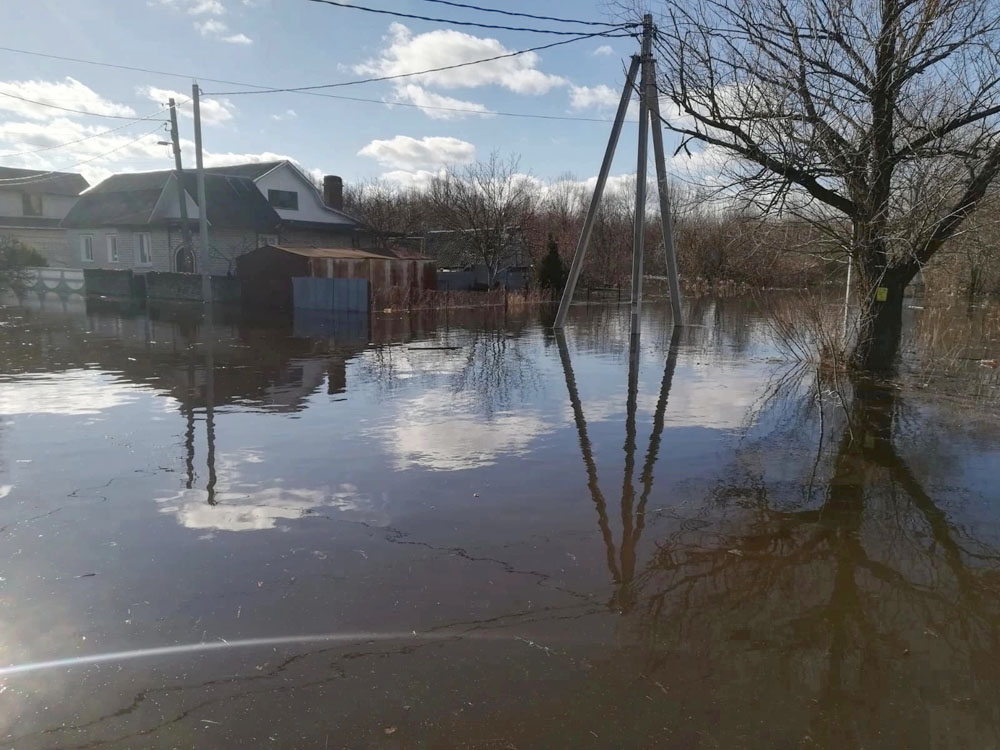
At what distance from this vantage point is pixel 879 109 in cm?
953

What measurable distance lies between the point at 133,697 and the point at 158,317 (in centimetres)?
2067

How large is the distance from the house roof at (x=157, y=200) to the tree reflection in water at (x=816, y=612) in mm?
31564

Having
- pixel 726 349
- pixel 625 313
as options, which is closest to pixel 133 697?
pixel 726 349

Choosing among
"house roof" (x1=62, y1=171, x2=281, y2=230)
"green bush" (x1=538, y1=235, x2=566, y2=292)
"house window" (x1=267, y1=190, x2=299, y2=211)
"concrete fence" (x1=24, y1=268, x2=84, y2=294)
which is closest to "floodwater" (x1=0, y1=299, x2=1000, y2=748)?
"green bush" (x1=538, y1=235, x2=566, y2=292)

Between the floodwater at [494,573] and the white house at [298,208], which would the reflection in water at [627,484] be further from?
the white house at [298,208]

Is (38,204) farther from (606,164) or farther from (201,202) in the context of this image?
(606,164)

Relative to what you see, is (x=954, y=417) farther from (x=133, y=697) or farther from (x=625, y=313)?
Answer: (x=625, y=313)

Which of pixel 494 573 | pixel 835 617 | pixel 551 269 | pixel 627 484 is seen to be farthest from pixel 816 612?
pixel 551 269

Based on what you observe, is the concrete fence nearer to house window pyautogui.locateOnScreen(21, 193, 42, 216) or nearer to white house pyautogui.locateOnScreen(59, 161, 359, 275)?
white house pyautogui.locateOnScreen(59, 161, 359, 275)

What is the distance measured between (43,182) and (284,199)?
2488 cm

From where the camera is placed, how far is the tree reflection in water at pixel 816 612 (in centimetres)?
286

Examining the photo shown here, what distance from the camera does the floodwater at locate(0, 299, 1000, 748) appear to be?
2852 millimetres

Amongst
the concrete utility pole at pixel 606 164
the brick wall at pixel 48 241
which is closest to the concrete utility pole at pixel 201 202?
the concrete utility pole at pixel 606 164

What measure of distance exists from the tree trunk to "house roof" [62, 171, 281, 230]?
94.3 feet
